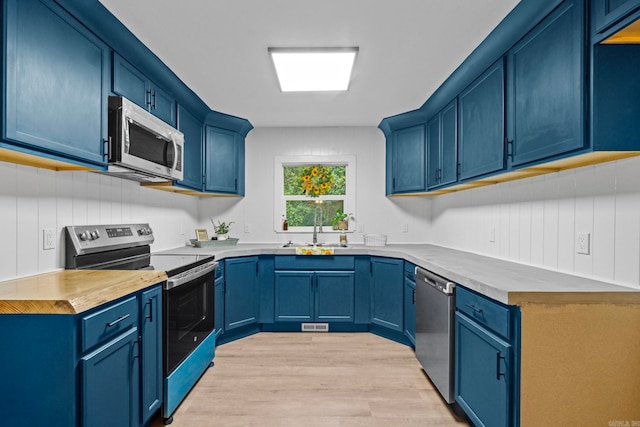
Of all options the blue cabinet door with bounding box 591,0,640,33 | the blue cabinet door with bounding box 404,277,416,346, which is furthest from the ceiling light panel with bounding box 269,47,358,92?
the blue cabinet door with bounding box 404,277,416,346

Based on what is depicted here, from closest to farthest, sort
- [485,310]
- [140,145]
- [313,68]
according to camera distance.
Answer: [485,310]
[140,145]
[313,68]

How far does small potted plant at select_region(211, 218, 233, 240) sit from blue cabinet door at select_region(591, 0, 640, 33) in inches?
133

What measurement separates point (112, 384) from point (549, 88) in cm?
247

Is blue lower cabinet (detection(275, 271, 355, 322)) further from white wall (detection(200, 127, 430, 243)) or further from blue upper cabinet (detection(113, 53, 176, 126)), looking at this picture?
blue upper cabinet (detection(113, 53, 176, 126))

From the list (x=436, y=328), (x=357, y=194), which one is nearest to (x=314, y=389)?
(x=436, y=328)

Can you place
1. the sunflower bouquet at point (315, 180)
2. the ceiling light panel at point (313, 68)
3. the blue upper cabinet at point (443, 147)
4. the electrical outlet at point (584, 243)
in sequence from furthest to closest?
the sunflower bouquet at point (315, 180) < the blue upper cabinet at point (443, 147) < the ceiling light panel at point (313, 68) < the electrical outlet at point (584, 243)

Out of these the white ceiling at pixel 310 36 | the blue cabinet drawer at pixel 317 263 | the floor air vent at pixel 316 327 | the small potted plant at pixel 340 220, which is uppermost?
the white ceiling at pixel 310 36

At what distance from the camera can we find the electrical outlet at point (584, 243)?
A: 166 centimetres

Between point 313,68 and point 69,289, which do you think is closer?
point 69,289

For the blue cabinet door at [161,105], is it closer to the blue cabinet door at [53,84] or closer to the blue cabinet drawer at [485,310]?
the blue cabinet door at [53,84]

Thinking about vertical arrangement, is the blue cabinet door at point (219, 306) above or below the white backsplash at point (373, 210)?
below

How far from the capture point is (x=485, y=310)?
62.7 inches

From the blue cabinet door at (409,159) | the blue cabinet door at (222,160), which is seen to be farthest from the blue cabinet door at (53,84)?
the blue cabinet door at (409,159)

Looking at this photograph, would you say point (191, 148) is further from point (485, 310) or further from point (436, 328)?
point (485, 310)
